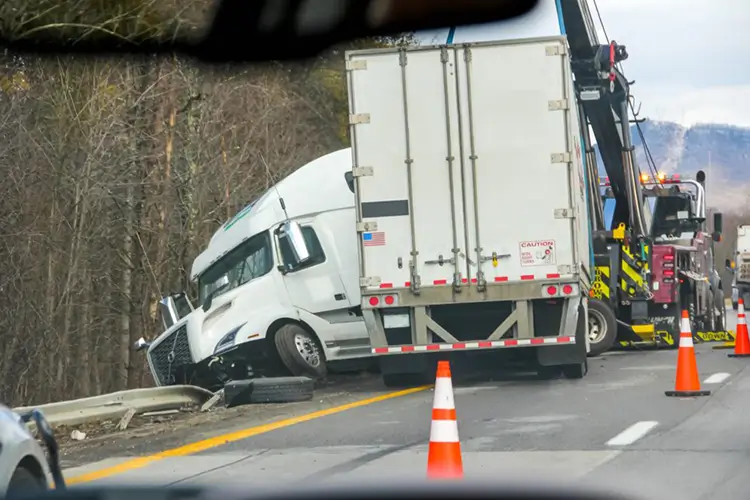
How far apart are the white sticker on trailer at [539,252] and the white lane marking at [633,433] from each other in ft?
13.3

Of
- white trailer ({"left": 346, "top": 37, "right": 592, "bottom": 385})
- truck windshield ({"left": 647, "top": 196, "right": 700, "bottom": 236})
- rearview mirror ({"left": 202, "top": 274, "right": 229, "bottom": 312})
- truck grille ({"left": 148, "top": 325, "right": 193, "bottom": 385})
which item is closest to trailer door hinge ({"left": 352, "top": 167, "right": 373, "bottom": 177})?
white trailer ({"left": 346, "top": 37, "right": 592, "bottom": 385})

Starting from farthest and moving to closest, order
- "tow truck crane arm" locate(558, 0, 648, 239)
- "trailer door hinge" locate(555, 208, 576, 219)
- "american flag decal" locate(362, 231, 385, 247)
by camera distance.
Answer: "tow truck crane arm" locate(558, 0, 648, 239), "american flag decal" locate(362, 231, 385, 247), "trailer door hinge" locate(555, 208, 576, 219)

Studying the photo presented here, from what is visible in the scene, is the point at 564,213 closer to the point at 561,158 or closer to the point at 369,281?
the point at 561,158

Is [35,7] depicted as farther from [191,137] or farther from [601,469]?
[191,137]

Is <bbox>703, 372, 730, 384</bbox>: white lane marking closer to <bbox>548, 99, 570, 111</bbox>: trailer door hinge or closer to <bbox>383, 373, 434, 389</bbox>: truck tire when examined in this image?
<bbox>383, 373, 434, 389</bbox>: truck tire

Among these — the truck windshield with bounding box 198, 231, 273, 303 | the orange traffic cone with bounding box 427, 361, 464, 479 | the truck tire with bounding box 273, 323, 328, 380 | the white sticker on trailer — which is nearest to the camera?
the orange traffic cone with bounding box 427, 361, 464, 479

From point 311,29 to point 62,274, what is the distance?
1888cm

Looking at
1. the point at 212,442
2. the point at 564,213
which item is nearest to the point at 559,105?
the point at 564,213

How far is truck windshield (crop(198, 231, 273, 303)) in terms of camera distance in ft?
60.7

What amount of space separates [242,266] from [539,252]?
186 inches

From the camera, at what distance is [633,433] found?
11.3 metres

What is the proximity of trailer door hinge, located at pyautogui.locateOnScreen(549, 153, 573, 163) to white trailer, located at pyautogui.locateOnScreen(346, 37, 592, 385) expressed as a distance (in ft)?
0.04

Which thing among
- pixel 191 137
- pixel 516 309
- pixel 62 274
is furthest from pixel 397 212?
pixel 191 137

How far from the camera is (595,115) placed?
23203 mm
